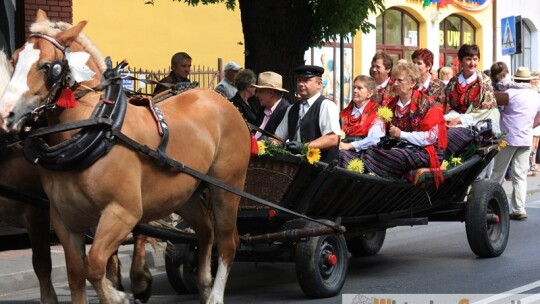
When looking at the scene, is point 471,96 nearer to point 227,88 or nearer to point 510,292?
point 510,292

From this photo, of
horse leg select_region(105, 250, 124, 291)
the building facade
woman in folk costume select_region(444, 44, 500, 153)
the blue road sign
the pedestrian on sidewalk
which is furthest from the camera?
the blue road sign

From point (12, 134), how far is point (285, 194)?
2.66m

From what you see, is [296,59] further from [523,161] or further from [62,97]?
[62,97]

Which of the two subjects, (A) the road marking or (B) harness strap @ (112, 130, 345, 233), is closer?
(B) harness strap @ (112, 130, 345, 233)

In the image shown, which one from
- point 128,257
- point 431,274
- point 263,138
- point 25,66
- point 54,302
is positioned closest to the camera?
point 25,66

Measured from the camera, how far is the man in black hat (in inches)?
331

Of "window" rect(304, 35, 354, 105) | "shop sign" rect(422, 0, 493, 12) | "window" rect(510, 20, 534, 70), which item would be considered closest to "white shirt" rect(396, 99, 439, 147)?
"window" rect(304, 35, 354, 105)

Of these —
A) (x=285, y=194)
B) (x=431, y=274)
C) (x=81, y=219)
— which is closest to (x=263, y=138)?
(x=285, y=194)

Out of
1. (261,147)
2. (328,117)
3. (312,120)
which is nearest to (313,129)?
(312,120)

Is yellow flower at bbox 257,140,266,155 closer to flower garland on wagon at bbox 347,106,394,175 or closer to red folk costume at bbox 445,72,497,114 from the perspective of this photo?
flower garland on wagon at bbox 347,106,394,175

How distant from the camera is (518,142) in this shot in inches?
536

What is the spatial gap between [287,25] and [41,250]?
5.82 metres

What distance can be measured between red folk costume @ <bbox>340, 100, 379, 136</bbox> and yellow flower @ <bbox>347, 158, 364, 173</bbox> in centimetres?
73

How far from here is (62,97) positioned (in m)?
6.32
